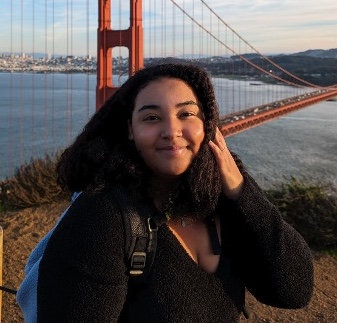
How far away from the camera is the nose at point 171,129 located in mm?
1025

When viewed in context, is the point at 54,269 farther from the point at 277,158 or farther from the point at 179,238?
the point at 277,158

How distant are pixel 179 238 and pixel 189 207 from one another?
0.06 meters

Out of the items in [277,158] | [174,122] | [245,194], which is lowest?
[277,158]

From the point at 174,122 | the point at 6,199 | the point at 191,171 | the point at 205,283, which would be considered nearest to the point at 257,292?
the point at 205,283

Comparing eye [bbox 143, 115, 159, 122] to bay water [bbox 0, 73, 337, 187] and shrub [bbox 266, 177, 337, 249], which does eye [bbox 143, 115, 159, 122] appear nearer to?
shrub [bbox 266, 177, 337, 249]

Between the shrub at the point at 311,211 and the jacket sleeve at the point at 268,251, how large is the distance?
372 centimetres

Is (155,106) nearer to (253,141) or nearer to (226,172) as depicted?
(226,172)

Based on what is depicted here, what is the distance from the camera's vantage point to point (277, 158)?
18031 mm

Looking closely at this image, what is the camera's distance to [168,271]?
1.00 m

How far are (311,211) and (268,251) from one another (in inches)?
156

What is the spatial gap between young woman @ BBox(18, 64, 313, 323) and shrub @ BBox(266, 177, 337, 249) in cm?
→ 372

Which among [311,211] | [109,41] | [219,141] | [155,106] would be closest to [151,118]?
[155,106]

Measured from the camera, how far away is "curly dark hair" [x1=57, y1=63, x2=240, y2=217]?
106 centimetres

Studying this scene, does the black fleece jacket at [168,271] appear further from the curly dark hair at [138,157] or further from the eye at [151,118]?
the eye at [151,118]
